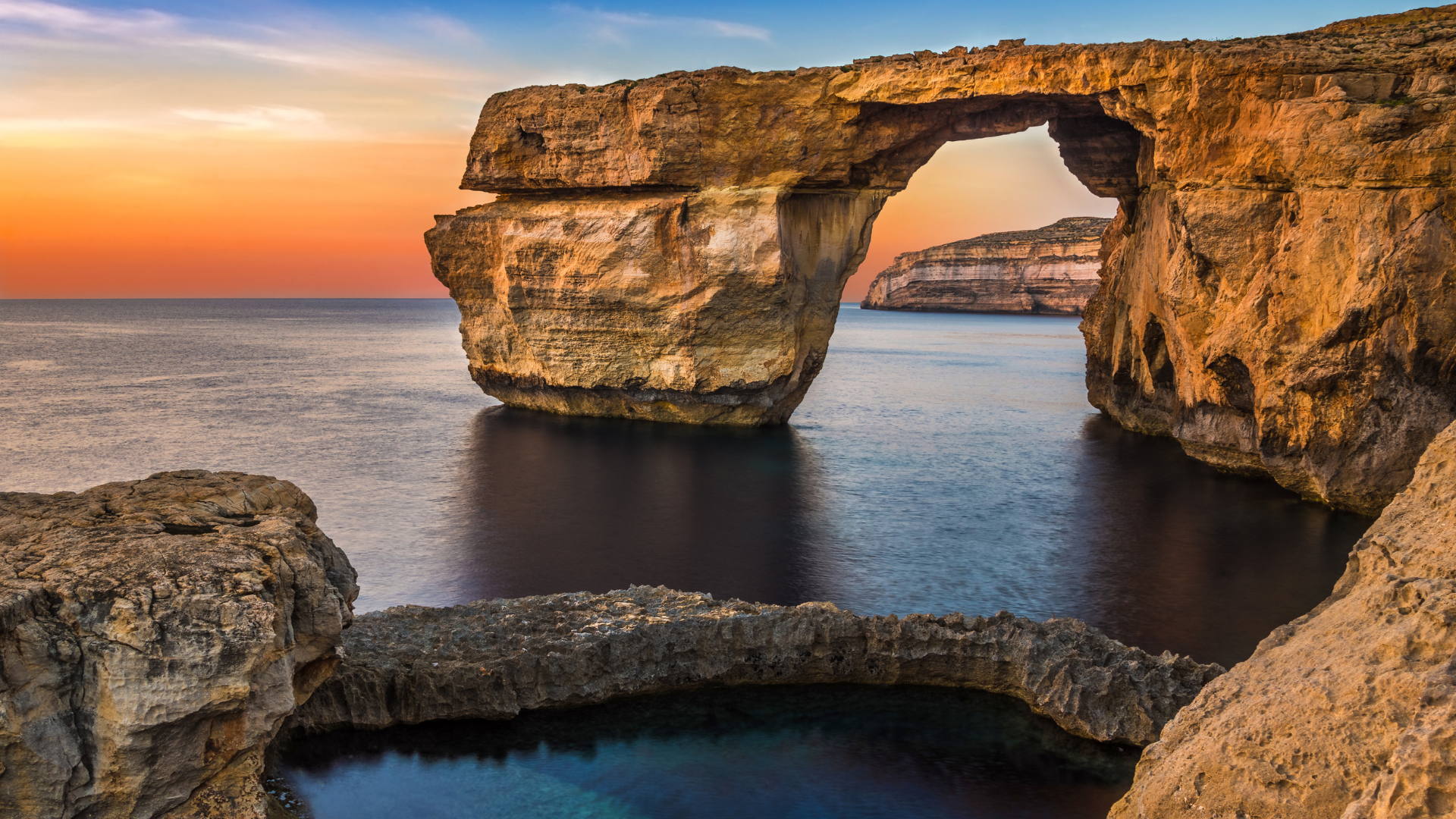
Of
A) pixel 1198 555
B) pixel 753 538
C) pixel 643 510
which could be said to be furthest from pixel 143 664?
pixel 1198 555

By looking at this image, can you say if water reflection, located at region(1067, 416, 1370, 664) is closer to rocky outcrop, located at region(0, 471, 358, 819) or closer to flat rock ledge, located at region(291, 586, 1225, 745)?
flat rock ledge, located at region(291, 586, 1225, 745)

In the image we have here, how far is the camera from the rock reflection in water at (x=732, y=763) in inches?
400

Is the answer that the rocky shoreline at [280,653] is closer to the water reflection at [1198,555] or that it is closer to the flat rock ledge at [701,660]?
the flat rock ledge at [701,660]

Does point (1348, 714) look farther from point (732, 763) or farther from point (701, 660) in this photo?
point (701, 660)

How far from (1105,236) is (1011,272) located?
304 ft

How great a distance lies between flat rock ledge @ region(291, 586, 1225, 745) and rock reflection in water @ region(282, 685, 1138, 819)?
9.6 inches

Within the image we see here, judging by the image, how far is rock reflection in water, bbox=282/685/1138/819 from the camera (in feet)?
33.3

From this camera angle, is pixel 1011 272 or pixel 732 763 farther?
pixel 1011 272

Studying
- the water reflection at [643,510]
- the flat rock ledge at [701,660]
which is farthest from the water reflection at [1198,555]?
the water reflection at [643,510]

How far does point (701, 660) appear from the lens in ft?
41.7

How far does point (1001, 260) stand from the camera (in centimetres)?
12262

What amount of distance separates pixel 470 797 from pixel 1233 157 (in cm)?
1926

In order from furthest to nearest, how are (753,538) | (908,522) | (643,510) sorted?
(643,510) → (908,522) → (753,538)

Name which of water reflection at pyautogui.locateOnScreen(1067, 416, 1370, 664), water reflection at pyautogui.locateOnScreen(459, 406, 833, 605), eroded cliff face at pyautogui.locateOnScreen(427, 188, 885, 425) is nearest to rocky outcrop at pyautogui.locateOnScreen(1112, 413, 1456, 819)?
water reflection at pyautogui.locateOnScreen(1067, 416, 1370, 664)
